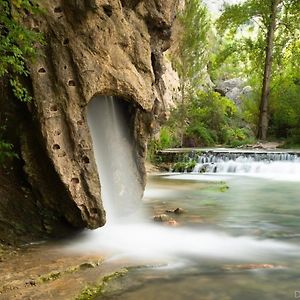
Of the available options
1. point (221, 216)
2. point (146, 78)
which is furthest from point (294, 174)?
point (146, 78)

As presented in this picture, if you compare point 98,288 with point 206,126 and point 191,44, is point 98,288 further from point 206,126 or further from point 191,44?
point 206,126

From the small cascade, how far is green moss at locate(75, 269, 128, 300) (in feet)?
44.1

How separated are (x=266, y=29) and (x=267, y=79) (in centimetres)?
441

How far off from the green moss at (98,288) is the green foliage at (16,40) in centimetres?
237

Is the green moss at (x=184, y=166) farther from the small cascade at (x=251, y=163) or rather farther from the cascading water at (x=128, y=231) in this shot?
the cascading water at (x=128, y=231)

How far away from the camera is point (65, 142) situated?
616 centimetres

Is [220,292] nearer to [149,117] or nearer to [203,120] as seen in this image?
[149,117]

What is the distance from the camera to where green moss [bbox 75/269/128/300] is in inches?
171

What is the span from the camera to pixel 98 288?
4.57 meters

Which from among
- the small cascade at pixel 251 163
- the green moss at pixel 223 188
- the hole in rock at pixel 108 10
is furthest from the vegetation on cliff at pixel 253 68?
the hole in rock at pixel 108 10

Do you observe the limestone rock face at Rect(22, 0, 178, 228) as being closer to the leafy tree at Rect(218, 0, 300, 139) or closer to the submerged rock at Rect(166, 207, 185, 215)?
the submerged rock at Rect(166, 207, 185, 215)

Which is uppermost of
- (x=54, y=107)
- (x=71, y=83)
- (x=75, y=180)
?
(x=71, y=83)

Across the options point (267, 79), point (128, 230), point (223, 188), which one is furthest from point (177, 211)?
point (267, 79)

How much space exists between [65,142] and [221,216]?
12.7 ft
